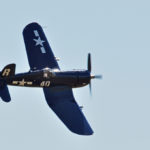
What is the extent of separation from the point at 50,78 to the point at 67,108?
Result: 7.91 feet

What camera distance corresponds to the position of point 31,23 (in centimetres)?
6681

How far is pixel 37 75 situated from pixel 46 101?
5.85 ft

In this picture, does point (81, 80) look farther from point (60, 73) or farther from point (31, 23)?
point (31, 23)

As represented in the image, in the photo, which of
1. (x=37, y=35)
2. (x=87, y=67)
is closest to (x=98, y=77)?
(x=87, y=67)

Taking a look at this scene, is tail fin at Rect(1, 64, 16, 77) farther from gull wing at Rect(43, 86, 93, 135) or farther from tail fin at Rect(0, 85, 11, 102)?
gull wing at Rect(43, 86, 93, 135)

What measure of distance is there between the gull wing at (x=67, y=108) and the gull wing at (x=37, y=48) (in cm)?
202

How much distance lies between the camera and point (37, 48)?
216ft

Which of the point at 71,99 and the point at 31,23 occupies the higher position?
the point at 31,23

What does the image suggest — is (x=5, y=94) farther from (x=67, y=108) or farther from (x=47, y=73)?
(x=67, y=108)

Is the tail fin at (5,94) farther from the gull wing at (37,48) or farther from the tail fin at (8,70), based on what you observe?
the gull wing at (37,48)

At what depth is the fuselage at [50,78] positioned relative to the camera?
208 feet

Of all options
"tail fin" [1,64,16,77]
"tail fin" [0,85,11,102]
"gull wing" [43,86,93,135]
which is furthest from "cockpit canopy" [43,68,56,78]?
"tail fin" [0,85,11,102]

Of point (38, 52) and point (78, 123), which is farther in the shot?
point (38, 52)

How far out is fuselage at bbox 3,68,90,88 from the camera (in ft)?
208
